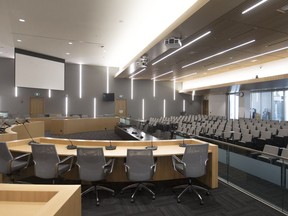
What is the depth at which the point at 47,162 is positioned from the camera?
322 centimetres

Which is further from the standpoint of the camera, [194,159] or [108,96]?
[108,96]

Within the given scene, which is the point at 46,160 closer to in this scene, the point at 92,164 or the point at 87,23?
the point at 92,164

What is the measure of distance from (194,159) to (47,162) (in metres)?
2.37

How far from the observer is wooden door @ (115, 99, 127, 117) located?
16.1 m

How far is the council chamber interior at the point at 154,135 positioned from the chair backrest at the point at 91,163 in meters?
0.02

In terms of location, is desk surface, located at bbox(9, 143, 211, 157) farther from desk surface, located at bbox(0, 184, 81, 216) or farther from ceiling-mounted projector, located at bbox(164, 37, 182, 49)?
ceiling-mounted projector, located at bbox(164, 37, 182, 49)

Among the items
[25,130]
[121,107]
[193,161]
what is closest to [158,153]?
[193,161]

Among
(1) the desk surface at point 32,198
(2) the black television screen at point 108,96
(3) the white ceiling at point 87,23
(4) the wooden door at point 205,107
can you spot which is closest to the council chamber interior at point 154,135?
(1) the desk surface at point 32,198

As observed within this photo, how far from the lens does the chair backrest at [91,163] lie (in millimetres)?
3100

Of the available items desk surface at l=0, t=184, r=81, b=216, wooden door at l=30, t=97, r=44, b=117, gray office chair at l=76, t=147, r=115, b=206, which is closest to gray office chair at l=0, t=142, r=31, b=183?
gray office chair at l=76, t=147, r=115, b=206

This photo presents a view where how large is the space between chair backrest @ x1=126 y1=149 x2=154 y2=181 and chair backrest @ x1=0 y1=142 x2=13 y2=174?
2.04 m

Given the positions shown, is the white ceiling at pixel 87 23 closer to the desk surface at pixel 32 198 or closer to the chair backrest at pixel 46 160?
the chair backrest at pixel 46 160

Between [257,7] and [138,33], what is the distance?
189 inches

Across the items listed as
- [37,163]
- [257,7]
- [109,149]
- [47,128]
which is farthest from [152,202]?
[47,128]
